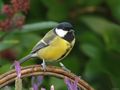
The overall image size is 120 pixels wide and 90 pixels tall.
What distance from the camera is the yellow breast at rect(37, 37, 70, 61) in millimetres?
1915

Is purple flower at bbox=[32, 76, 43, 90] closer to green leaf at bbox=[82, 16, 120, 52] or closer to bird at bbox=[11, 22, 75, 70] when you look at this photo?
bird at bbox=[11, 22, 75, 70]

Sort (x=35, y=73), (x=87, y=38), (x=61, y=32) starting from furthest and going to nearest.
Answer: (x=87, y=38), (x=61, y=32), (x=35, y=73)

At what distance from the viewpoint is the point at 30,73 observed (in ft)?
5.84

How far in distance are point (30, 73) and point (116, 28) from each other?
4.44 ft

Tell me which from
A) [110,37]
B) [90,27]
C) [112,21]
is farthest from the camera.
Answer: [112,21]

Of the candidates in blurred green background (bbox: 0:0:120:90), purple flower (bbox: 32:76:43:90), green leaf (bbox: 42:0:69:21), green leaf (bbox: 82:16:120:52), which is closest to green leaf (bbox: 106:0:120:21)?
blurred green background (bbox: 0:0:120:90)

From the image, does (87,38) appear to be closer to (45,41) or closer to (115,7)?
(115,7)

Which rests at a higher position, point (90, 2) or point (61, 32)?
point (90, 2)

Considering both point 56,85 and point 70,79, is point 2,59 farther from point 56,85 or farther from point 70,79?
point 70,79

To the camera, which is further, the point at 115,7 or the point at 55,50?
the point at 115,7

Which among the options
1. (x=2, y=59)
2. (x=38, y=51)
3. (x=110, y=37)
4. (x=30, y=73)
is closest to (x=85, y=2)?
(x=110, y=37)

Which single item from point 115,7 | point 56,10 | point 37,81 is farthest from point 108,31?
point 37,81

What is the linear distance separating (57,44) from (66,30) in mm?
77

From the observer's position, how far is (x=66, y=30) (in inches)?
74.5
